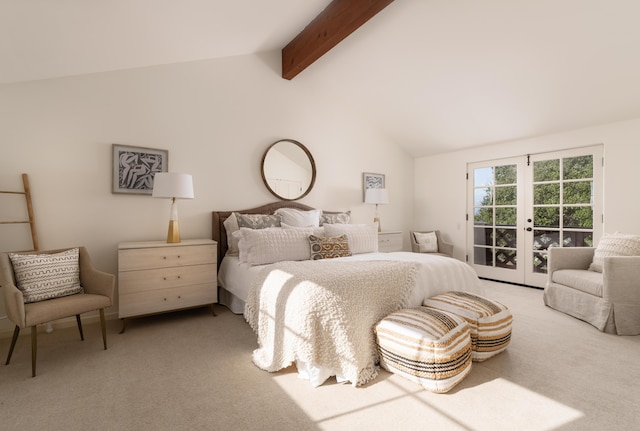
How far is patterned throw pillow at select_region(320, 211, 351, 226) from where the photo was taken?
14.2 ft

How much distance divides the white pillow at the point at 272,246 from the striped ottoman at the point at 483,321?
135 centimetres

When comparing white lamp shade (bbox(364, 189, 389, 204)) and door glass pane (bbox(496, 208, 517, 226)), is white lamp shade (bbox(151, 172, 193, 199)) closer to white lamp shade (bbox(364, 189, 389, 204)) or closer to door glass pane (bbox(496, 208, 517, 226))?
white lamp shade (bbox(364, 189, 389, 204))

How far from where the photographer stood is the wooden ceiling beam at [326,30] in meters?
2.96

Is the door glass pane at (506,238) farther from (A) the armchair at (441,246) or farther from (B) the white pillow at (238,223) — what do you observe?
(B) the white pillow at (238,223)

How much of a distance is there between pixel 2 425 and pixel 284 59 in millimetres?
4199

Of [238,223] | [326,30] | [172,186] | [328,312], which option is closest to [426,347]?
[328,312]

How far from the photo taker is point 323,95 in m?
4.71

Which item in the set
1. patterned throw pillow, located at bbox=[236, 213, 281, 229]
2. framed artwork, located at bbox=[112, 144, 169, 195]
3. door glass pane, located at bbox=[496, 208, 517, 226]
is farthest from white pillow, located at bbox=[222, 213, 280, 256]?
door glass pane, located at bbox=[496, 208, 517, 226]

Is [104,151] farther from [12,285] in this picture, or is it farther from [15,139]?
[12,285]

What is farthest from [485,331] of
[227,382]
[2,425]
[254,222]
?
[2,425]

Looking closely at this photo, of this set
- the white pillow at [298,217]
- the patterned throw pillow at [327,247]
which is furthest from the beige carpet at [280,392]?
the white pillow at [298,217]

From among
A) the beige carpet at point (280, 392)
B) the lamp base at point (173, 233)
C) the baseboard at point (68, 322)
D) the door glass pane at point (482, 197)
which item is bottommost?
the beige carpet at point (280, 392)

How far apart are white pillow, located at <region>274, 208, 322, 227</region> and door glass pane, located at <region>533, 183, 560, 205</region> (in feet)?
9.86

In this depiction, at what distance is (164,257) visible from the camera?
3.00m
